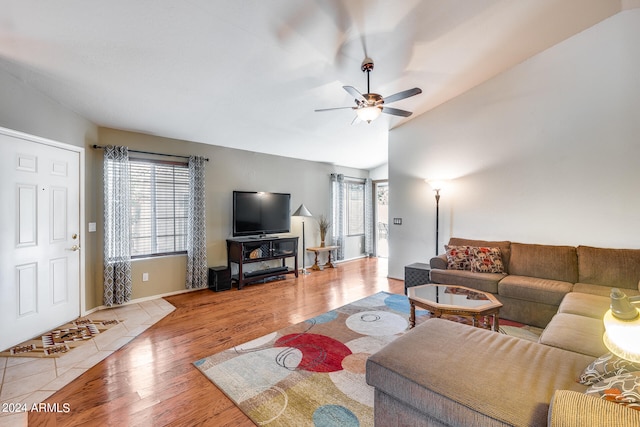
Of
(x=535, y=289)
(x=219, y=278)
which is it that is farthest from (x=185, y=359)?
(x=535, y=289)

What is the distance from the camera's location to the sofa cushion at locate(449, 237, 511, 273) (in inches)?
154

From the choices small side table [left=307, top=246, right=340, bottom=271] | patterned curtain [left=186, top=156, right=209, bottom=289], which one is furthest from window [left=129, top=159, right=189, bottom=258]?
small side table [left=307, top=246, right=340, bottom=271]

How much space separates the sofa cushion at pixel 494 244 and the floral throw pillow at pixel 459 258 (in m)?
0.30

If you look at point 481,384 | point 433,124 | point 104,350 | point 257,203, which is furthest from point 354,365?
point 433,124

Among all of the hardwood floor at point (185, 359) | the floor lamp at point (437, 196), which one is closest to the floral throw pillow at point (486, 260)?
the floor lamp at point (437, 196)

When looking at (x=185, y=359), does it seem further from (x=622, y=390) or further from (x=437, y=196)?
(x=437, y=196)

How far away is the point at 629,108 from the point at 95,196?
22.1ft

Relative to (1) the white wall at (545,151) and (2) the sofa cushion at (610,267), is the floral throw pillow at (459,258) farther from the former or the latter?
(2) the sofa cushion at (610,267)

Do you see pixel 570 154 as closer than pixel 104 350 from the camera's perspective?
No

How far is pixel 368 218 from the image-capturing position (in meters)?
7.90

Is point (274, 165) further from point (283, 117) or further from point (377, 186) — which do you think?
point (377, 186)

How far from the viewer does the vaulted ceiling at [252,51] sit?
2.26m

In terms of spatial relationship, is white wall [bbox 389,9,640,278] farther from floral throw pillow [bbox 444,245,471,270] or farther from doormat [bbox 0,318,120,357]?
doormat [bbox 0,318,120,357]

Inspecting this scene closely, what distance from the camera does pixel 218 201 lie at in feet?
16.4
